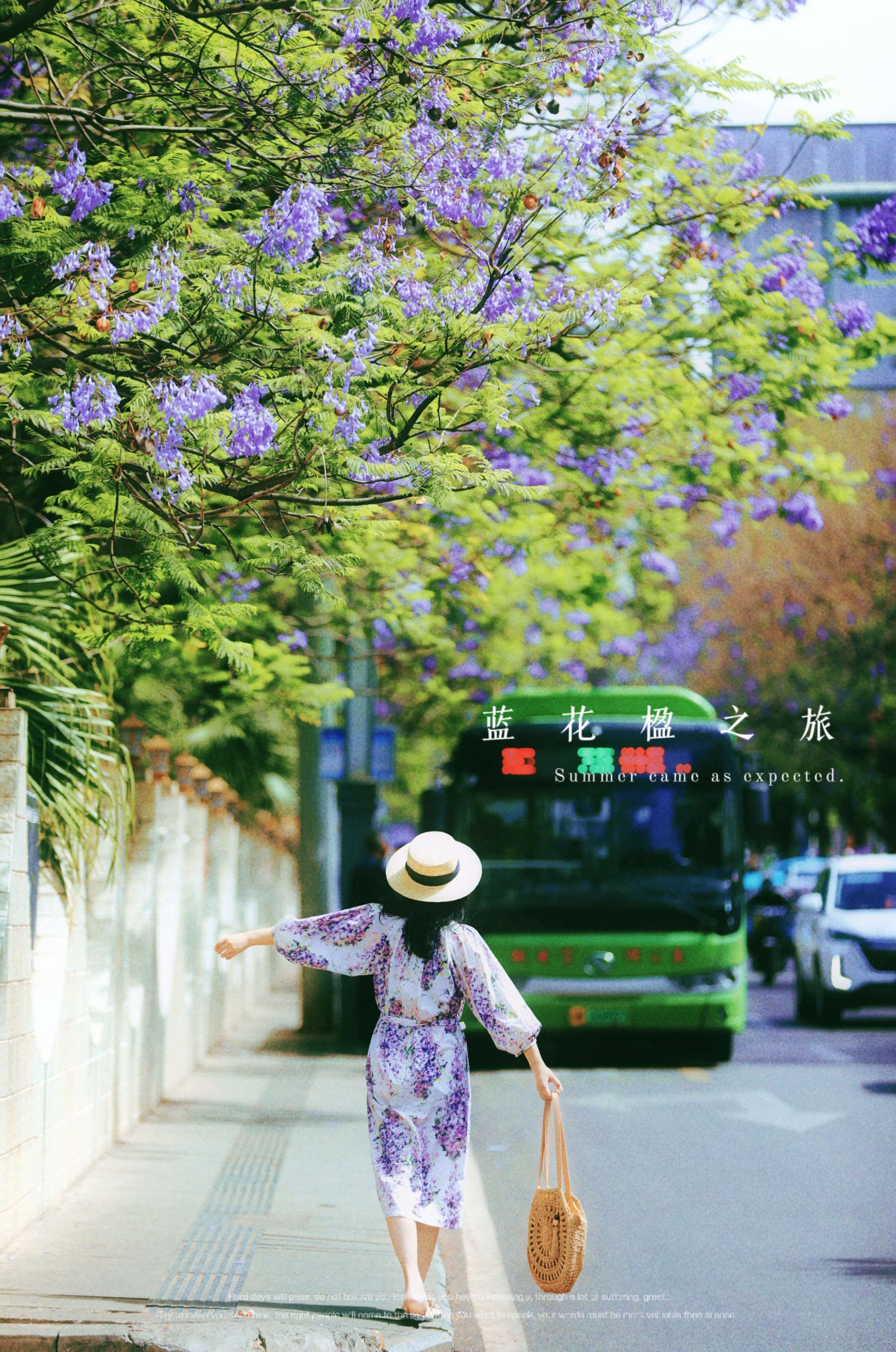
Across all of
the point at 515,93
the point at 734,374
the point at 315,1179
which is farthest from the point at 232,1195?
the point at 734,374

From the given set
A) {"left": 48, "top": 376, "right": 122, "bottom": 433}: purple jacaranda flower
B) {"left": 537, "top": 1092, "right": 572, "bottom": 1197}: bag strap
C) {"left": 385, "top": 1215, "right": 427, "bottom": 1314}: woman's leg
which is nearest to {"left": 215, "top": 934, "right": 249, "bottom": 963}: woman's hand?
{"left": 385, "top": 1215, "right": 427, "bottom": 1314}: woman's leg

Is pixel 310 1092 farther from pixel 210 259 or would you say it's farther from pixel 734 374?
pixel 210 259

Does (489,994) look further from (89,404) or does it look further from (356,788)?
(356,788)

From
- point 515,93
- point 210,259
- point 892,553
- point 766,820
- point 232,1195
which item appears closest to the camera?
point 210,259

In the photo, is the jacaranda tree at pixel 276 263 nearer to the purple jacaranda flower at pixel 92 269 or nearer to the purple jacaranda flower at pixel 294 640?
the purple jacaranda flower at pixel 92 269

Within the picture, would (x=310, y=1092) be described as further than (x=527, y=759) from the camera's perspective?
No

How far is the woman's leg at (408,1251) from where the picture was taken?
610cm

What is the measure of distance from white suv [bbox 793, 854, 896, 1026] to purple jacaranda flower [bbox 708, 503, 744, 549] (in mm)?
4978

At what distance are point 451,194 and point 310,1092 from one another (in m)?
7.75

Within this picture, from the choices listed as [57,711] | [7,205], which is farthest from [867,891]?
[7,205]

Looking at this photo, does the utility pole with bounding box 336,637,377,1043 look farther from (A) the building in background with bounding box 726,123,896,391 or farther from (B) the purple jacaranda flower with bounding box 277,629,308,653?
(A) the building in background with bounding box 726,123,896,391

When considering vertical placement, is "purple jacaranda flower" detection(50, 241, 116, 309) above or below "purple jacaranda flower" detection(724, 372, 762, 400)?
below

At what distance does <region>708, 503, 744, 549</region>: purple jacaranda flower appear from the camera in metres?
13.3

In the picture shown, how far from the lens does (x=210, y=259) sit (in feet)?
23.6
